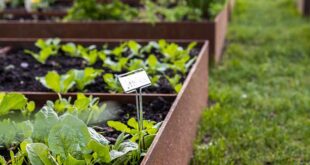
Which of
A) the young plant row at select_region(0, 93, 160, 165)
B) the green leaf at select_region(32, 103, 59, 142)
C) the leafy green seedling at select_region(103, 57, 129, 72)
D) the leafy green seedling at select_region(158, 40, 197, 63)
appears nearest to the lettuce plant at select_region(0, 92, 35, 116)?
the young plant row at select_region(0, 93, 160, 165)

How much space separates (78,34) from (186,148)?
276 centimetres

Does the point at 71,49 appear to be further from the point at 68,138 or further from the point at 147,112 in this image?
the point at 68,138

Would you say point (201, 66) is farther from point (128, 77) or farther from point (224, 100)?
point (128, 77)

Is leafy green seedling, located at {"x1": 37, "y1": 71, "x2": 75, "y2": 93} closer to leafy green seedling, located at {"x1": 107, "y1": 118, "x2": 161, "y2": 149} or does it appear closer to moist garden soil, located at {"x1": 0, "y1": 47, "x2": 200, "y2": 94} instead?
moist garden soil, located at {"x1": 0, "y1": 47, "x2": 200, "y2": 94}

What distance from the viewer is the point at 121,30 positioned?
5.52m

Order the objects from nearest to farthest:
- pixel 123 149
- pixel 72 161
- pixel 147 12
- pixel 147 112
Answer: pixel 72 161
pixel 123 149
pixel 147 112
pixel 147 12

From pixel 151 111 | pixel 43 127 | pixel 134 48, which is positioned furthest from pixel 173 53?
pixel 43 127

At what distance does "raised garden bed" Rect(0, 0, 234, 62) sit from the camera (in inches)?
212

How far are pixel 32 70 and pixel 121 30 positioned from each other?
168cm

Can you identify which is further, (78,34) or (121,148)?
(78,34)

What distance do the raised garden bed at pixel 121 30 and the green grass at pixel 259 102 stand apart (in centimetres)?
36

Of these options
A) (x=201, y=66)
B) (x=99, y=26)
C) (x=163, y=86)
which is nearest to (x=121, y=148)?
(x=163, y=86)

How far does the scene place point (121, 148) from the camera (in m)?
2.21

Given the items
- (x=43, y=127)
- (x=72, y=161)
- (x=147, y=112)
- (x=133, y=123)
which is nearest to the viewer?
(x=72, y=161)
